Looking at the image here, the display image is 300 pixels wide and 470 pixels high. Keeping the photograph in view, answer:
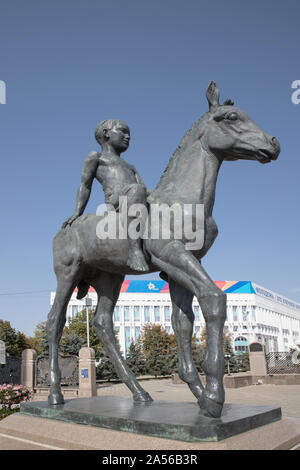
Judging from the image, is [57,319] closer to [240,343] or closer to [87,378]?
[87,378]

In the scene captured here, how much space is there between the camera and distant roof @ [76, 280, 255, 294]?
68.9 meters

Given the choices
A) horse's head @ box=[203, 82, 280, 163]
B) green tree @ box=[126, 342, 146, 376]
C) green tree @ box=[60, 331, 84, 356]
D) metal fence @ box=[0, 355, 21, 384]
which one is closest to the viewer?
horse's head @ box=[203, 82, 280, 163]

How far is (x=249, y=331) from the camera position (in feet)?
230

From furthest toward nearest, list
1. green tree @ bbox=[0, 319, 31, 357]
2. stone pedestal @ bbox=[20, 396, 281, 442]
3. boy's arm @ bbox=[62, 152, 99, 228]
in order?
green tree @ bbox=[0, 319, 31, 357] → boy's arm @ bbox=[62, 152, 99, 228] → stone pedestal @ bbox=[20, 396, 281, 442]

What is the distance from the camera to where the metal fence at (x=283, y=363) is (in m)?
19.6

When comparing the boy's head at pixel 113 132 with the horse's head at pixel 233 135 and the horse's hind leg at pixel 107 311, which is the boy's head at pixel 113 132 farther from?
the horse's hind leg at pixel 107 311

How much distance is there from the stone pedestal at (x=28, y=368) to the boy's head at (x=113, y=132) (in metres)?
17.1

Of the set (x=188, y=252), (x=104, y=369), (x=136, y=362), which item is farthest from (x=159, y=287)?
(x=188, y=252)

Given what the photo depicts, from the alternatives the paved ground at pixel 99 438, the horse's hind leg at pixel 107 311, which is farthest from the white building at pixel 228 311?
the paved ground at pixel 99 438

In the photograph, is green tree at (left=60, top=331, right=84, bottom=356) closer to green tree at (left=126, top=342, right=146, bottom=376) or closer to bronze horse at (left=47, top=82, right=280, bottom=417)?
green tree at (left=126, top=342, right=146, bottom=376)

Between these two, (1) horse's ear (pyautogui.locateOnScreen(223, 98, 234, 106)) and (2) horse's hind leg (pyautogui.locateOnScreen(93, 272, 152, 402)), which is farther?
(2) horse's hind leg (pyautogui.locateOnScreen(93, 272, 152, 402))

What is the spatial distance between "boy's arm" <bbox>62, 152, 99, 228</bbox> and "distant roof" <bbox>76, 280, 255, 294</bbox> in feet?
200

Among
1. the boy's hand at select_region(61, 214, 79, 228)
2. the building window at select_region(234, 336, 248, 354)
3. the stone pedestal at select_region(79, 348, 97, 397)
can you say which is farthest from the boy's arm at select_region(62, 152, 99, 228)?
the building window at select_region(234, 336, 248, 354)
